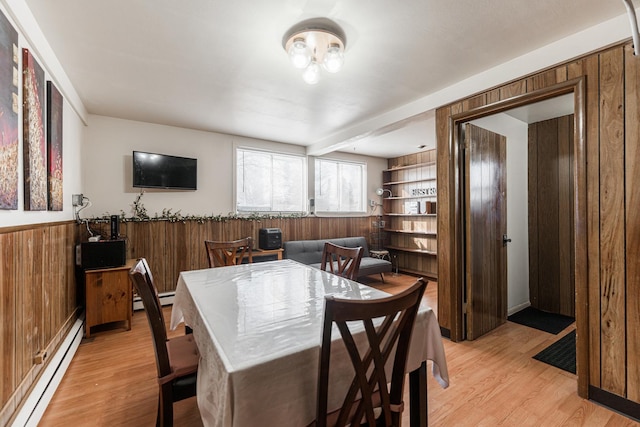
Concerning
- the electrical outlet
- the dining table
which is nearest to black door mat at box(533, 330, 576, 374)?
the dining table

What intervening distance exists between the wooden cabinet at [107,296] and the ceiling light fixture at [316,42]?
9.41 feet

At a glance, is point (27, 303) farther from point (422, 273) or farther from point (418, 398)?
point (422, 273)

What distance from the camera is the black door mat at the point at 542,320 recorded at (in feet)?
10.0

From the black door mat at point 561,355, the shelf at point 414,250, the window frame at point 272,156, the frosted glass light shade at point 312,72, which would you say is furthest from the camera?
the shelf at point 414,250

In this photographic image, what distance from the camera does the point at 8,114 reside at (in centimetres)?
146

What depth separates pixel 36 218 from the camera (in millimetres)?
1901

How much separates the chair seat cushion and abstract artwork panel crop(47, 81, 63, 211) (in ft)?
5.15

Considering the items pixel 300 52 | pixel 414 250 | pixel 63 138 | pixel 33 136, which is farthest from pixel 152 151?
pixel 414 250

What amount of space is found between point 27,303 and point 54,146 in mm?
1256

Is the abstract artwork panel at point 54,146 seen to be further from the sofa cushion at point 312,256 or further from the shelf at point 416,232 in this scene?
the shelf at point 416,232

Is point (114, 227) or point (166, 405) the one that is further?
point (114, 227)

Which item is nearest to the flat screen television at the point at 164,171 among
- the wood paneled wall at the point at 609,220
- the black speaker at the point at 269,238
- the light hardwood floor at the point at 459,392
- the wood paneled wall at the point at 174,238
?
the wood paneled wall at the point at 174,238

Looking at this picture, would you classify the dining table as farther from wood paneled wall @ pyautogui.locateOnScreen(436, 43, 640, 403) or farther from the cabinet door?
the cabinet door

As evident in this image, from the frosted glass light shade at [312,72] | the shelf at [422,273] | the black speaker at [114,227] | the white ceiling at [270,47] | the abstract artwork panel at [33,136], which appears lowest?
the shelf at [422,273]
